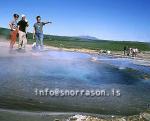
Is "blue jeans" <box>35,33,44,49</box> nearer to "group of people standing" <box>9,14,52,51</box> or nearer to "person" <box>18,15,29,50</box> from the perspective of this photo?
"group of people standing" <box>9,14,52,51</box>

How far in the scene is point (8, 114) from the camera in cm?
734

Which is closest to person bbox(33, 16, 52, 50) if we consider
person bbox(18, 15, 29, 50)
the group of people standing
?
the group of people standing

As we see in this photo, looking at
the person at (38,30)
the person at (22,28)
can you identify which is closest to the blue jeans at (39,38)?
the person at (38,30)

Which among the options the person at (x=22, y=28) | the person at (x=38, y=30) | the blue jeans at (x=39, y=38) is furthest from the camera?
the blue jeans at (x=39, y=38)

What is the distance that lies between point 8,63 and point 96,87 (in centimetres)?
669

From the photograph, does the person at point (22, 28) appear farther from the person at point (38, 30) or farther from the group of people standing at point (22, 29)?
the person at point (38, 30)

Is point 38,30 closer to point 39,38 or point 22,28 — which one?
point 39,38

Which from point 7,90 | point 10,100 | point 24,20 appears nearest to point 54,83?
point 7,90

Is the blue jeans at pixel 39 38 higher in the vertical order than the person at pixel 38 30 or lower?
lower

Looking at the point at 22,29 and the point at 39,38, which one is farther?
the point at 39,38

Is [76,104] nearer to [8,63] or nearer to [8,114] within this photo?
[8,114]

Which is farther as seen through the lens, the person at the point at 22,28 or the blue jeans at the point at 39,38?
the blue jeans at the point at 39,38

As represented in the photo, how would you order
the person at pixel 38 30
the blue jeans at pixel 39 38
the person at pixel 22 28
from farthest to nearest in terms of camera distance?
the blue jeans at pixel 39 38
the person at pixel 38 30
the person at pixel 22 28

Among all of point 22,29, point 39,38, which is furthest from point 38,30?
point 22,29
